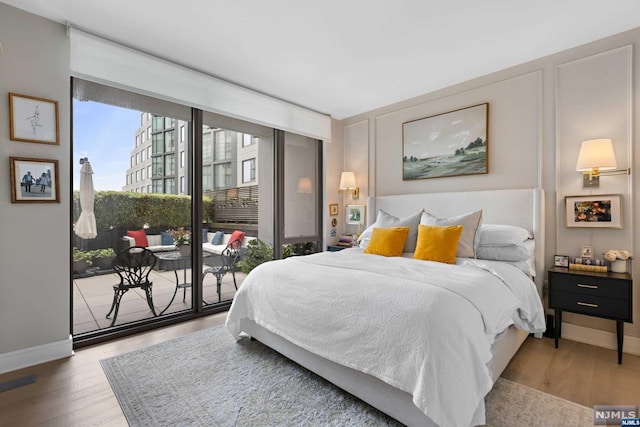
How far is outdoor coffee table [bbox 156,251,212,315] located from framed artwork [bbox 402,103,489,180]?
2887mm

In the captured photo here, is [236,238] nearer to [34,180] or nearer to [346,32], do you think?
[34,180]

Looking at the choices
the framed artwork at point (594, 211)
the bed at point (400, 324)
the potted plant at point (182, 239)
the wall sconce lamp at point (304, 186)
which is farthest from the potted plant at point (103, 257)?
the framed artwork at point (594, 211)

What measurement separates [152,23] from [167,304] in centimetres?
261

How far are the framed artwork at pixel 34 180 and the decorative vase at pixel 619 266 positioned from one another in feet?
14.8

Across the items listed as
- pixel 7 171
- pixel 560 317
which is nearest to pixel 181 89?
pixel 7 171

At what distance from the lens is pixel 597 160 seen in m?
2.49

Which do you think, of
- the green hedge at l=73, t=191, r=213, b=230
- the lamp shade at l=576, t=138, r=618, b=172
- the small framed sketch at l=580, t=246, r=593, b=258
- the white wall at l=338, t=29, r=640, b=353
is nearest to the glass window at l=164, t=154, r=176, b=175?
the green hedge at l=73, t=191, r=213, b=230

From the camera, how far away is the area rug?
1677 mm

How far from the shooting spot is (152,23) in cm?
242

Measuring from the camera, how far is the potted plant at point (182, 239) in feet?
10.6

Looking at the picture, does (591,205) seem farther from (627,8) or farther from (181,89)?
(181,89)

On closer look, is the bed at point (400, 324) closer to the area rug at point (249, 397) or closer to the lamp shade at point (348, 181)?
the area rug at point (249, 397)

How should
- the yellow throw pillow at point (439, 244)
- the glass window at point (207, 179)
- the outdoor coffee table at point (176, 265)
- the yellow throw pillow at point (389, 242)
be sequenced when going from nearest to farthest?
the yellow throw pillow at point (439, 244), the yellow throw pillow at point (389, 242), the outdoor coffee table at point (176, 265), the glass window at point (207, 179)

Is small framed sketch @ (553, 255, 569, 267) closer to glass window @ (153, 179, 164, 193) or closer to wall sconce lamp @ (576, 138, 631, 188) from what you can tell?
wall sconce lamp @ (576, 138, 631, 188)
